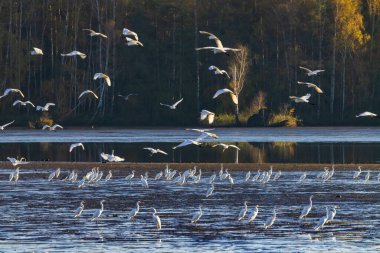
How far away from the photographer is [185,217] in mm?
28422

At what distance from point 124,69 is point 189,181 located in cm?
4752

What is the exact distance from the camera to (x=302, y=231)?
85.8ft

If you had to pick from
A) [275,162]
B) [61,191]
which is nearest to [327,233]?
[61,191]

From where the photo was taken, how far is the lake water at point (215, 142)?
156ft

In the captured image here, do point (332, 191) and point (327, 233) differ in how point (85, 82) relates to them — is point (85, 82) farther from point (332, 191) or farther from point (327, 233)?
point (327, 233)

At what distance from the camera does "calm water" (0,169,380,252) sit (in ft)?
79.5

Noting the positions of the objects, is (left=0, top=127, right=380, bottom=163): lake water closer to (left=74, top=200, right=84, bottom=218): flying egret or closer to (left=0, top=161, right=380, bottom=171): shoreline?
(left=0, top=161, right=380, bottom=171): shoreline

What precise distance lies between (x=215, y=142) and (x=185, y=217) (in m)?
28.6

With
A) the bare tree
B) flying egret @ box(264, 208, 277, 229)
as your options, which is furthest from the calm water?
the bare tree

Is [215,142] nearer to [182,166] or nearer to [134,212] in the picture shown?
[182,166]

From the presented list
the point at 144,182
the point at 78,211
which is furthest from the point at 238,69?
the point at 78,211

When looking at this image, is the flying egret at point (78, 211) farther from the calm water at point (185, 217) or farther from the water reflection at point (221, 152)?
the water reflection at point (221, 152)

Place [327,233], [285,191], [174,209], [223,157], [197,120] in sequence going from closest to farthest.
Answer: [327,233], [174,209], [285,191], [223,157], [197,120]

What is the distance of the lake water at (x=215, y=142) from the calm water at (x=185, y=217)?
859 cm
